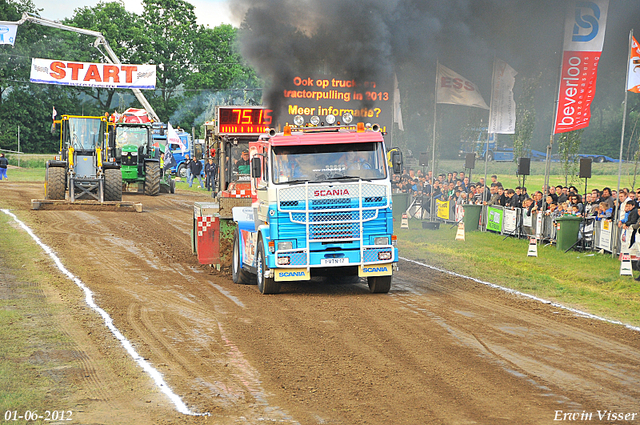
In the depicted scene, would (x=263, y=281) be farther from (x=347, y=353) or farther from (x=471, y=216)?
(x=471, y=216)

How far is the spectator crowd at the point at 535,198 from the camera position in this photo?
16.4m

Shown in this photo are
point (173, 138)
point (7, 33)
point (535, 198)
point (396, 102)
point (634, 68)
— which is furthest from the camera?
point (173, 138)

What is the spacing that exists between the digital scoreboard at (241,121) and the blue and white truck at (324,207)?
403 centimetres

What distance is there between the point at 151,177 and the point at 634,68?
22.5 metres

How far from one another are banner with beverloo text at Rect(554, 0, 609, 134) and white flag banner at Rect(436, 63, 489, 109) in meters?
5.45

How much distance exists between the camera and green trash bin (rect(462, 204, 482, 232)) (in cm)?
2335

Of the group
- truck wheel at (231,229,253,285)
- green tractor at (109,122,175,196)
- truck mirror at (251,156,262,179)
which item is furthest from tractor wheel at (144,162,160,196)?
truck mirror at (251,156,262,179)

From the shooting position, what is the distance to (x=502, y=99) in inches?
950

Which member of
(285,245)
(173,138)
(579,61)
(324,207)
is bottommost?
(285,245)

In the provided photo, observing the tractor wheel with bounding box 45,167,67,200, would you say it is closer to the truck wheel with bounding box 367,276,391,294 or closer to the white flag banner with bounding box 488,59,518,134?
the white flag banner with bounding box 488,59,518,134

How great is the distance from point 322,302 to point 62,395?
5.42 m

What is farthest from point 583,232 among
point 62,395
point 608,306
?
point 62,395

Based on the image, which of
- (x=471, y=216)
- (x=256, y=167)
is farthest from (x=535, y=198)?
(x=256, y=167)

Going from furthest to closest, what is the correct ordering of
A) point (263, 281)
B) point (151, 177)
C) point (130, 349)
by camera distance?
point (151, 177)
point (263, 281)
point (130, 349)
